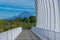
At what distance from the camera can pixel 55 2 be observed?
1084 inches

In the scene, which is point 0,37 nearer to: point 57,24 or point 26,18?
point 57,24

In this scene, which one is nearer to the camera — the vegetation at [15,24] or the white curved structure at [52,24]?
the white curved structure at [52,24]

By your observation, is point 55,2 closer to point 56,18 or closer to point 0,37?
point 56,18

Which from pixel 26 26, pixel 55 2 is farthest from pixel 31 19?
pixel 55 2

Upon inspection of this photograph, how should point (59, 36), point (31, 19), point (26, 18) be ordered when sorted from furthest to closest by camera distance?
point (26, 18), point (31, 19), point (59, 36)

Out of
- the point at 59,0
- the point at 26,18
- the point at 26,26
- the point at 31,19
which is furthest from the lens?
the point at 26,18

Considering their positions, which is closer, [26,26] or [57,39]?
[57,39]

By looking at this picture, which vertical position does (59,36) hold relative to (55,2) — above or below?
below

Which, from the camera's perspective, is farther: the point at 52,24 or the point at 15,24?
the point at 15,24

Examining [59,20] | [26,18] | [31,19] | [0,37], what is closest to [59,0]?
[59,20]

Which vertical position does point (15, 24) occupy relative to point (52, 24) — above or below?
below

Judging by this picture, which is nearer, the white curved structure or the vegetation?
the white curved structure

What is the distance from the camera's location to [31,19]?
5276 inches

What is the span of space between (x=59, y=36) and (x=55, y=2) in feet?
45.8
